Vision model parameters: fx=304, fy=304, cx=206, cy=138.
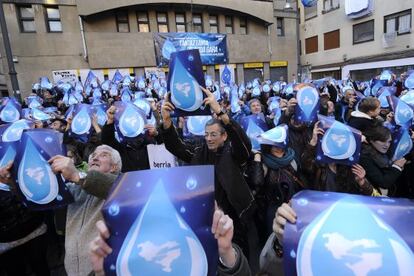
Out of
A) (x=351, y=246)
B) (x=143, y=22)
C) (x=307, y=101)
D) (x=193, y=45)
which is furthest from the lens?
(x=193, y=45)

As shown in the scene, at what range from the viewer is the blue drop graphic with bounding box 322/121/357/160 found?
92.0 inches

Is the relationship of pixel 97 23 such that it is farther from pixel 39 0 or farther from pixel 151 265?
pixel 151 265

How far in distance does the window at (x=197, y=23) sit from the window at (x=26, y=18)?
32.4ft

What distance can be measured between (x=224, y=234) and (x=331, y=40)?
27.3 m

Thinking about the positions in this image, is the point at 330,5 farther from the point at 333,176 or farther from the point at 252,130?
the point at 333,176

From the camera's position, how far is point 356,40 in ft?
75.2

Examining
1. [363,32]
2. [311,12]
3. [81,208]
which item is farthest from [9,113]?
[311,12]

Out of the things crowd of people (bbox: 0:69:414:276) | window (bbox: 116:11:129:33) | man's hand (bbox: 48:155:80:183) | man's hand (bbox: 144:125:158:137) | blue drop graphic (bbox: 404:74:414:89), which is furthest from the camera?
window (bbox: 116:11:129:33)

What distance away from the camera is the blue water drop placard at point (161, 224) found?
2.89 feet

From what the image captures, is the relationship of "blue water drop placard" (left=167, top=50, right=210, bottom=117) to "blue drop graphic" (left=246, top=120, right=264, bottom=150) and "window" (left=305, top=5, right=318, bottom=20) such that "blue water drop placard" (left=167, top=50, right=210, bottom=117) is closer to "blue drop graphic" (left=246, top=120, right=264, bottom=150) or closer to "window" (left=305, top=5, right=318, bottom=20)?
"blue drop graphic" (left=246, top=120, right=264, bottom=150)

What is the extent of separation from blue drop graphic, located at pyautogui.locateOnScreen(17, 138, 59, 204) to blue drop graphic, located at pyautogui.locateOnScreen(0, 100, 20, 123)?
3.91 meters

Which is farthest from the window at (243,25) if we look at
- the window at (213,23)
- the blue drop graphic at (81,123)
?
the blue drop graphic at (81,123)

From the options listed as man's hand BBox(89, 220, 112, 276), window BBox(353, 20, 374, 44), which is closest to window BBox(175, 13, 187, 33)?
window BBox(353, 20, 374, 44)

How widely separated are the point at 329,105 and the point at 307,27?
24.8 metres
